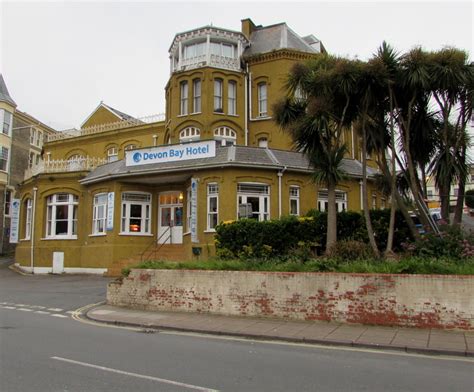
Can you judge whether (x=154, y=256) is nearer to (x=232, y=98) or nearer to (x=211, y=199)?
(x=211, y=199)

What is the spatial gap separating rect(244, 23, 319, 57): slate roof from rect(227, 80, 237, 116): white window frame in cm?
241

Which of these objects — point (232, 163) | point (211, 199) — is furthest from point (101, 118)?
point (232, 163)

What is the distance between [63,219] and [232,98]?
1281 centimetres

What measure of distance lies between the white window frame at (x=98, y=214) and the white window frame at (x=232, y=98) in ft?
31.5

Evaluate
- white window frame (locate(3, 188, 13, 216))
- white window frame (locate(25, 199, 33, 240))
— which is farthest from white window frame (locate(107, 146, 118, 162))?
white window frame (locate(3, 188, 13, 216))

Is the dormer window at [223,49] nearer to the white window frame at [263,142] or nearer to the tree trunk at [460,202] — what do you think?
the white window frame at [263,142]

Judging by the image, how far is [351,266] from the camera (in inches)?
455

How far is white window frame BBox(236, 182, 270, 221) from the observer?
21875 millimetres

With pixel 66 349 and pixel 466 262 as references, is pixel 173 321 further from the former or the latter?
pixel 466 262

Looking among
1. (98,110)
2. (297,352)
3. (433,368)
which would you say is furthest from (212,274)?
(98,110)

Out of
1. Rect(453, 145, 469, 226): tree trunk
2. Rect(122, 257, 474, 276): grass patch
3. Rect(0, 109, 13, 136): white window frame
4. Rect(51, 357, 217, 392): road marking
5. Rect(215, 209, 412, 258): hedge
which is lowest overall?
Rect(51, 357, 217, 392): road marking

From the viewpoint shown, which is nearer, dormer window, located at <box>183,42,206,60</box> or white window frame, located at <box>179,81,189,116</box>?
white window frame, located at <box>179,81,189,116</box>

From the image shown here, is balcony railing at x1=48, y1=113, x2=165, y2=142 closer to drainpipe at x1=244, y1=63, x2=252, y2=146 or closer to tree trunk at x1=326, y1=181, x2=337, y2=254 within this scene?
drainpipe at x1=244, y1=63, x2=252, y2=146

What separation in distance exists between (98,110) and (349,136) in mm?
24686
